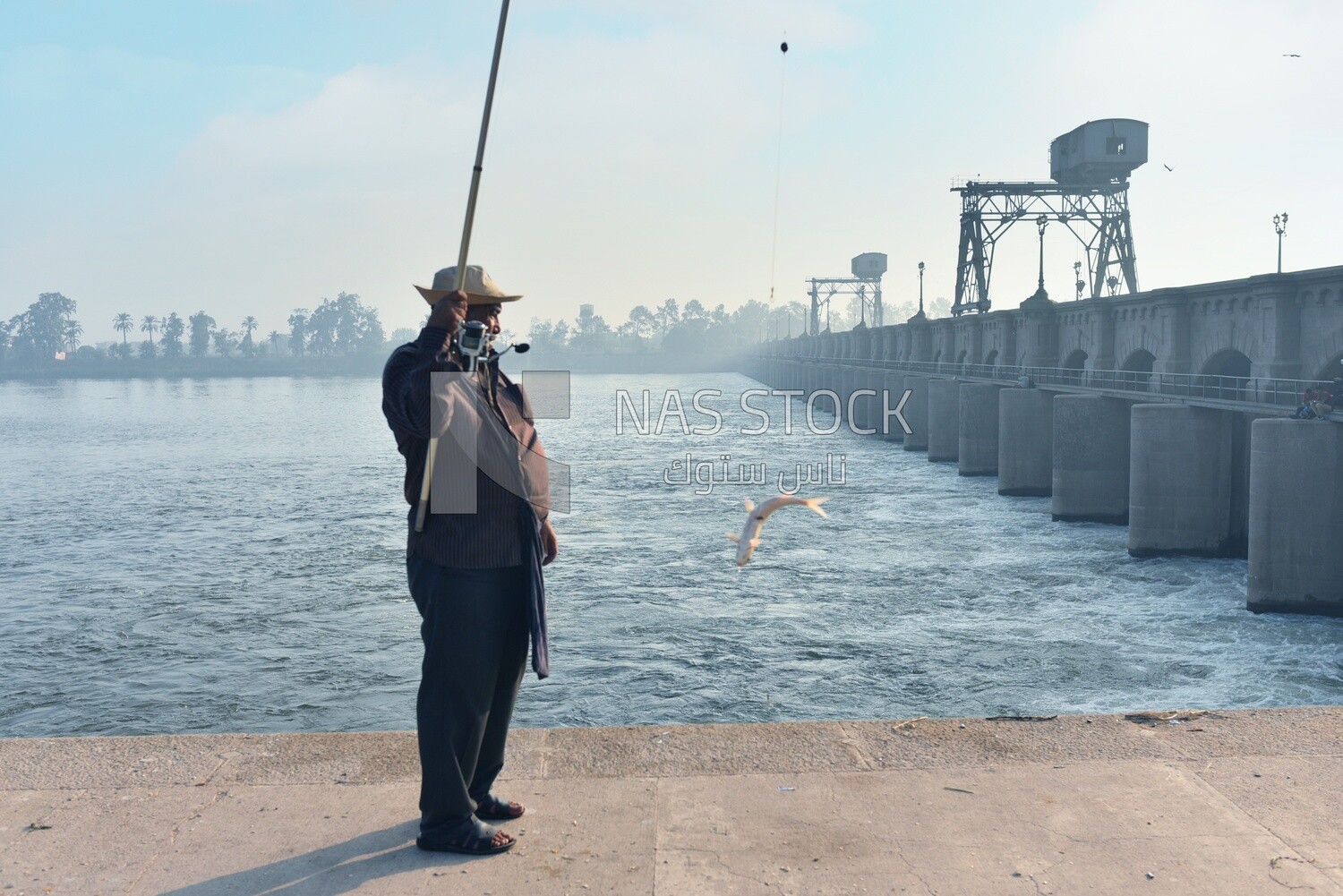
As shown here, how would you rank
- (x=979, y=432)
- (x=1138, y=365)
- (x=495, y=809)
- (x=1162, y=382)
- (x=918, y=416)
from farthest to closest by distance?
(x=918, y=416), (x=979, y=432), (x=1138, y=365), (x=1162, y=382), (x=495, y=809)

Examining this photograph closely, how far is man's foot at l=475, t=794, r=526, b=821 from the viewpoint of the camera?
15.8ft

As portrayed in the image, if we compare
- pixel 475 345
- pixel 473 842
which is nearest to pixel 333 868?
pixel 473 842

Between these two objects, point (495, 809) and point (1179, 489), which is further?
point (1179, 489)

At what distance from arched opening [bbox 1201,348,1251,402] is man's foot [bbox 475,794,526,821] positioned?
85.2ft

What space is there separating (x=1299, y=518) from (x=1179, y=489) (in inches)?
245

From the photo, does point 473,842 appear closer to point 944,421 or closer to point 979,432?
point 979,432

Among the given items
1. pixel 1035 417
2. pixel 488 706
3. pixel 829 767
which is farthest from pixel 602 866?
pixel 1035 417

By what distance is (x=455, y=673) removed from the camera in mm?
4664

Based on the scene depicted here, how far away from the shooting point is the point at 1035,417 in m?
37.4

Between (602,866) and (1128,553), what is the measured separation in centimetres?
2433

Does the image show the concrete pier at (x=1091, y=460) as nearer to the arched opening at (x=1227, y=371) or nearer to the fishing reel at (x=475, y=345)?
the arched opening at (x=1227, y=371)

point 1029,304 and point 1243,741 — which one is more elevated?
point 1029,304

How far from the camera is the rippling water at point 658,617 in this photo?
48.0 feet

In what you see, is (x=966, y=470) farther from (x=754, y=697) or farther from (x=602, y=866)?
(x=602, y=866)
